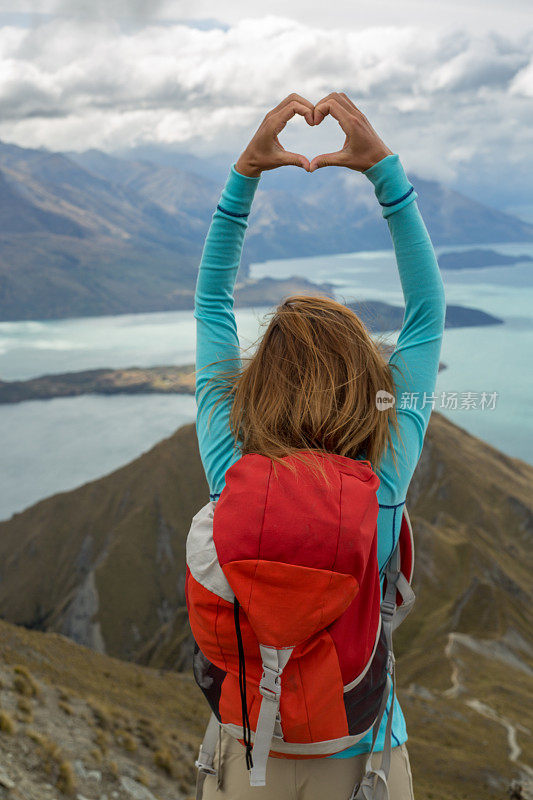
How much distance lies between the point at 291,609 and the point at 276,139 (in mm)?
1621

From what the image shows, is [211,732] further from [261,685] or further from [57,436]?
[57,436]

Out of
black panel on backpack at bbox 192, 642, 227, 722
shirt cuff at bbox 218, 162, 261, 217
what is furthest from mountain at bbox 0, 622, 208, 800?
shirt cuff at bbox 218, 162, 261, 217

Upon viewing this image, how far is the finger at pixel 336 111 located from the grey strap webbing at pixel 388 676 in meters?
1.46

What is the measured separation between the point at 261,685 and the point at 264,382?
2.79 ft

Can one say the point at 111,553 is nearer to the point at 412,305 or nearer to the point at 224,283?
the point at 224,283

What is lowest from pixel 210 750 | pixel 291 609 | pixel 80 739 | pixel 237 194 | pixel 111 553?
pixel 111 553

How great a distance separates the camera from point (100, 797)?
6.92 metres

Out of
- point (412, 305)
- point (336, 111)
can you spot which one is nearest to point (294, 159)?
point (336, 111)

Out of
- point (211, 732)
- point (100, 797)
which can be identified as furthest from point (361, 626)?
point (100, 797)

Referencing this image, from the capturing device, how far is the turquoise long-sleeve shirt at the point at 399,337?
76.5 inches

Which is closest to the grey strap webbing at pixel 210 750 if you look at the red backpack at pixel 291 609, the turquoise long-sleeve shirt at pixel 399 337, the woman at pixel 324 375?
the woman at pixel 324 375

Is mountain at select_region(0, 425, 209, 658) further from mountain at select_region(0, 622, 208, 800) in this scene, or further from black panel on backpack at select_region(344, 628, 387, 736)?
black panel on backpack at select_region(344, 628, 387, 736)

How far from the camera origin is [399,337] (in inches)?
87.4

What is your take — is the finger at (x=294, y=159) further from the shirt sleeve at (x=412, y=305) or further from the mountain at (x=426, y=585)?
the mountain at (x=426, y=585)
